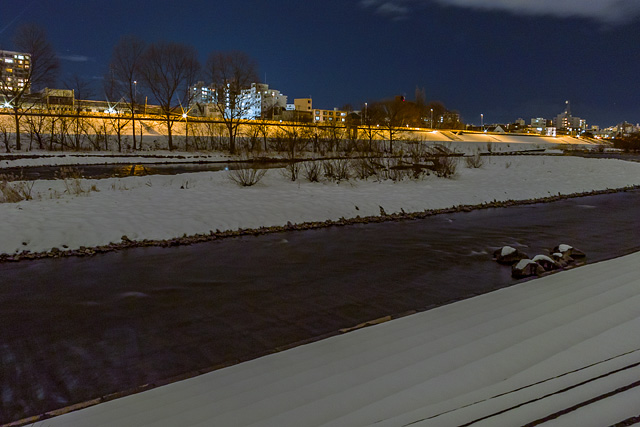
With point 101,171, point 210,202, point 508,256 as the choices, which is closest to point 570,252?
point 508,256

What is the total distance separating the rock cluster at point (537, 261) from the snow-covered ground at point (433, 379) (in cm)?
229

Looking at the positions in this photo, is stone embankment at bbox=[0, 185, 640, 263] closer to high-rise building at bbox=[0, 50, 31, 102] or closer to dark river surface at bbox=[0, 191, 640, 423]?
dark river surface at bbox=[0, 191, 640, 423]

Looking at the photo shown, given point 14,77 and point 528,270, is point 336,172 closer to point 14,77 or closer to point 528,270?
point 528,270

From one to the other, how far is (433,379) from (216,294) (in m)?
4.54

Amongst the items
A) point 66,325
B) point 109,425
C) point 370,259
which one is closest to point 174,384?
point 109,425

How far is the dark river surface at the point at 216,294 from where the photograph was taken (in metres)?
5.13

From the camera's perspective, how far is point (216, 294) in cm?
772

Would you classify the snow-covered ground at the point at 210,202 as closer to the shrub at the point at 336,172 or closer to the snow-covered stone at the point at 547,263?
the shrub at the point at 336,172

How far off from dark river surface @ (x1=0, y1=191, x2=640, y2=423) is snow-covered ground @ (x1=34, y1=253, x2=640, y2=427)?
2.21 ft

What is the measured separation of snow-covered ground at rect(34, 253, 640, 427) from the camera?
3.62 meters

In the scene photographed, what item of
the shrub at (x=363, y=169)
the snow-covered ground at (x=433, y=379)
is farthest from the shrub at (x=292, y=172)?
the snow-covered ground at (x=433, y=379)

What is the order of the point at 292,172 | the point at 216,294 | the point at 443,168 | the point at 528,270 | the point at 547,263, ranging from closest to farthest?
the point at 216,294, the point at 528,270, the point at 547,263, the point at 292,172, the point at 443,168

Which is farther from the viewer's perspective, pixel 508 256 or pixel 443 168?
pixel 443 168

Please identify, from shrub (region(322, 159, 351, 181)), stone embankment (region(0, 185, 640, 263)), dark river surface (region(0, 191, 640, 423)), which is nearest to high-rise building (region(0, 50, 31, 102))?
shrub (region(322, 159, 351, 181))
